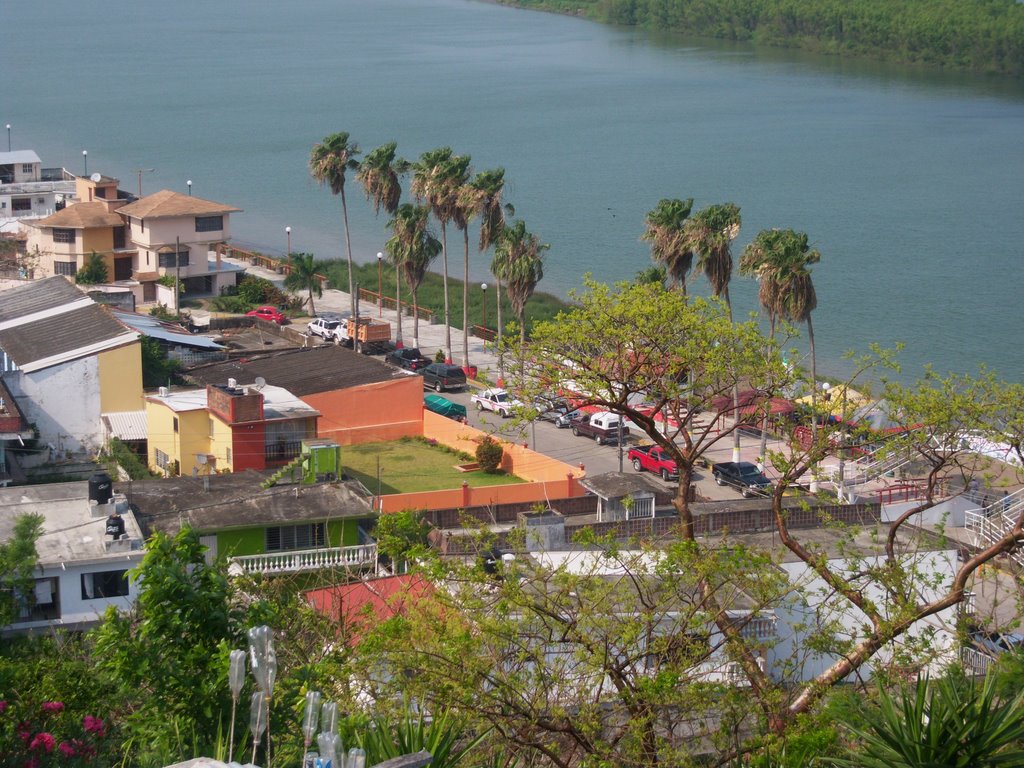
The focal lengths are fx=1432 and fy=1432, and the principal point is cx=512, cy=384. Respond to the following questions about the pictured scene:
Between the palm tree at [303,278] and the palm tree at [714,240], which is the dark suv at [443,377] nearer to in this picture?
the palm tree at [714,240]

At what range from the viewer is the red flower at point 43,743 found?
1070 cm

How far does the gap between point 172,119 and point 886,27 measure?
214ft

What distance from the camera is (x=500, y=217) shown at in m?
48.6

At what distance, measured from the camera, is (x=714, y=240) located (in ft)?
128

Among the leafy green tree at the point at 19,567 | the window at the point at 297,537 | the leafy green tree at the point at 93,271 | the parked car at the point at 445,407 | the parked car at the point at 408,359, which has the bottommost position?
the parked car at the point at 445,407

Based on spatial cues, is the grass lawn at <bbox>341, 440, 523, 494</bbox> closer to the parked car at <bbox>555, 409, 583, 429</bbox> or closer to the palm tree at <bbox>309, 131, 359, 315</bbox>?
the parked car at <bbox>555, 409, 583, 429</bbox>

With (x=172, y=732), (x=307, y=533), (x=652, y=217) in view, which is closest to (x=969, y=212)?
(x=652, y=217)

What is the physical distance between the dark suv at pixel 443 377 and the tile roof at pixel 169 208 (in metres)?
14.5

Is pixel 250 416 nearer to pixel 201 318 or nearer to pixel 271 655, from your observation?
pixel 201 318

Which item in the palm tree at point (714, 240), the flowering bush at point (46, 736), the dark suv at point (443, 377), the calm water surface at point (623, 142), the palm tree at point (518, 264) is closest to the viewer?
the flowering bush at point (46, 736)

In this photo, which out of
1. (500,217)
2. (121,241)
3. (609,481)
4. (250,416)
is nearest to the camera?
(609,481)

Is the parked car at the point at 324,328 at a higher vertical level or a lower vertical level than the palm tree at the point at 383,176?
lower

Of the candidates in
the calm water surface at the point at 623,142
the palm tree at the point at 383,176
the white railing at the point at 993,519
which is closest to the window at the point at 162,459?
the white railing at the point at 993,519

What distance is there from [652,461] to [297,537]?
41.2ft
